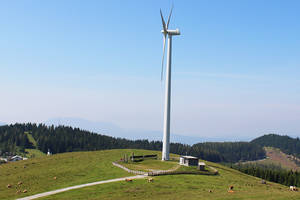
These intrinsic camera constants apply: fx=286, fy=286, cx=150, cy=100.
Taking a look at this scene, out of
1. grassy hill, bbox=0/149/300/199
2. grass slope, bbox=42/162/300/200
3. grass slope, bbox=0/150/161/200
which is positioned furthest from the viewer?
grass slope, bbox=0/150/161/200

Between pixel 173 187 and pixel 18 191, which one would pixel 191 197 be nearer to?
→ pixel 173 187

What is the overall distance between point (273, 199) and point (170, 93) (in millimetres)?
52161

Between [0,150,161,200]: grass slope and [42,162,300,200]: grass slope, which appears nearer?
[42,162,300,200]: grass slope

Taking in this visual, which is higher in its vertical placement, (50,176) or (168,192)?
(168,192)

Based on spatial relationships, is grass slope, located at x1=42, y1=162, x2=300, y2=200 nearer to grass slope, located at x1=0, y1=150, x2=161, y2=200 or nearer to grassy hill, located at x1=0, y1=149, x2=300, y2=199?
grassy hill, located at x1=0, y1=149, x2=300, y2=199

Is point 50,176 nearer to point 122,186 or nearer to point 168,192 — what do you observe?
point 122,186

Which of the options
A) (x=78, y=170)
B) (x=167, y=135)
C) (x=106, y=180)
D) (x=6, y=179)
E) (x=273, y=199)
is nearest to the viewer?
(x=273, y=199)

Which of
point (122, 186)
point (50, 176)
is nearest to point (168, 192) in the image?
point (122, 186)

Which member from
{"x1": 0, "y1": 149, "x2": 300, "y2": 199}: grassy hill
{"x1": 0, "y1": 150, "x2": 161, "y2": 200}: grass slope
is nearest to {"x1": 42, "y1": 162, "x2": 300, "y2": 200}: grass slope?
{"x1": 0, "y1": 149, "x2": 300, "y2": 199}: grassy hill

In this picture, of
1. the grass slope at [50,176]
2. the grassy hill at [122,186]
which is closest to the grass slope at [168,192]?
the grassy hill at [122,186]

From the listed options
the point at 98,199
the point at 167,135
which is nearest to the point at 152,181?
the point at 98,199

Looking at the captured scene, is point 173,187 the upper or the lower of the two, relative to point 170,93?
lower

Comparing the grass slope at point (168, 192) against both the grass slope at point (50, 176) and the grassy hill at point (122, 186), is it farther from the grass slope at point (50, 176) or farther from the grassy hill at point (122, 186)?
the grass slope at point (50, 176)

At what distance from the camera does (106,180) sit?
63281 mm
